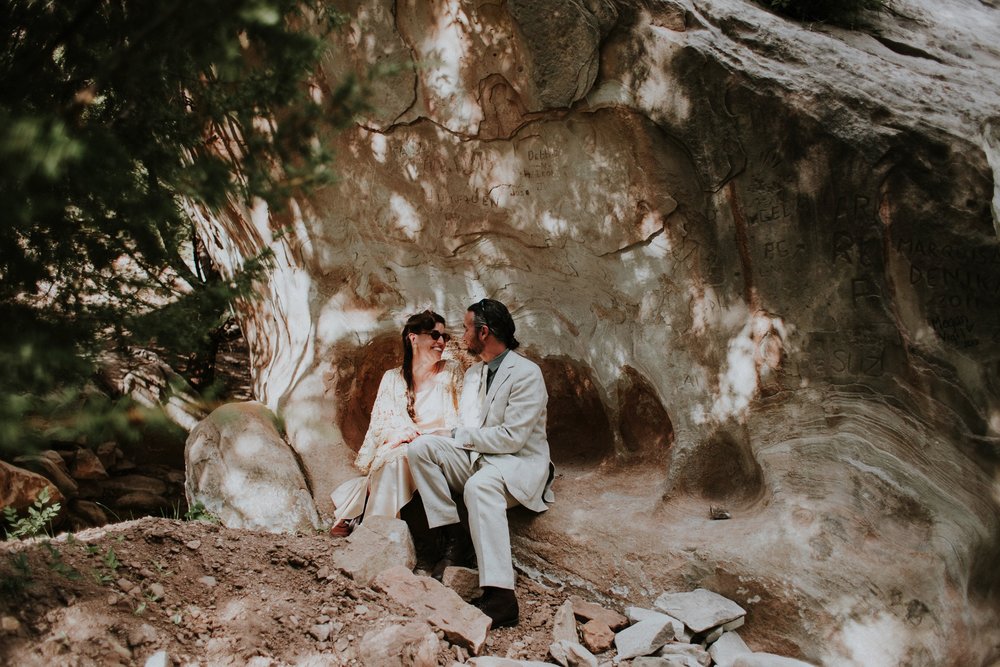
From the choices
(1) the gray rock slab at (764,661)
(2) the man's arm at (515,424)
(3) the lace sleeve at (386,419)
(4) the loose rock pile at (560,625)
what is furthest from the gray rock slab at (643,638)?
(3) the lace sleeve at (386,419)

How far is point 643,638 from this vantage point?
13.1 feet

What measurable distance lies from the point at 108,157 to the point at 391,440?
2.79m

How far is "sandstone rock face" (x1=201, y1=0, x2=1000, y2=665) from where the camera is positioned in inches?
173

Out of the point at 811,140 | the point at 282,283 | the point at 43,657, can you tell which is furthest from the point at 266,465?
the point at 811,140

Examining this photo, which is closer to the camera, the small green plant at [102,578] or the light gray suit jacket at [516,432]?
the small green plant at [102,578]

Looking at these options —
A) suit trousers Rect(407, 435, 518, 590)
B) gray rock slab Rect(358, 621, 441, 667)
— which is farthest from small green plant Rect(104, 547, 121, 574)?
suit trousers Rect(407, 435, 518, 590)

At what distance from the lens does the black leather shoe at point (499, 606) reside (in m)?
4.17

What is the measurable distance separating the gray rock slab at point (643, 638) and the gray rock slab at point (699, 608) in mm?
153

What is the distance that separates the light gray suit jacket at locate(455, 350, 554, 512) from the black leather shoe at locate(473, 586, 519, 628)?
605 mm

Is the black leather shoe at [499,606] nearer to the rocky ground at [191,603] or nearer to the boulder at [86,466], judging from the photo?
the rocky ground at [191,603]

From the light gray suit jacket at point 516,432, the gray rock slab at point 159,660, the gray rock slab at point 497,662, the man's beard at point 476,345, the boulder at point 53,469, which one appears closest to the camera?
the gray rock slab at point 159,660

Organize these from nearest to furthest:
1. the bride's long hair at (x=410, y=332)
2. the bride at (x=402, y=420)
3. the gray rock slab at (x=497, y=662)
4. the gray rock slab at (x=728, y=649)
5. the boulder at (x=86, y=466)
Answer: the gray rock slab at (x=497, y=662) < the gray rock slab at (x=728, y=649) < the bride at (x=402, y=420) < the bride's long hair at (x=410, y=332) < the boulder at (x=86, y=466)

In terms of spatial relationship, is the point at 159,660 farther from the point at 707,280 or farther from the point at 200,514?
the point at 707,280

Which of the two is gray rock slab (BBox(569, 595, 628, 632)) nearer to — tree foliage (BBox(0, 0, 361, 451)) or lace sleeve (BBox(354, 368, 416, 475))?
lace sleeve (BBox(354, 368, 416, 475))
